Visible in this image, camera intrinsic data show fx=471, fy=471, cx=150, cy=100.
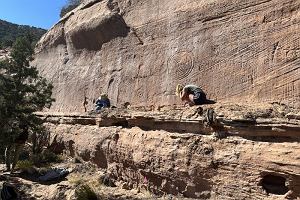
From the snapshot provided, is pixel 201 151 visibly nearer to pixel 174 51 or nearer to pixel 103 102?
pixel 174 51

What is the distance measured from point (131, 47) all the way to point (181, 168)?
6287 mm

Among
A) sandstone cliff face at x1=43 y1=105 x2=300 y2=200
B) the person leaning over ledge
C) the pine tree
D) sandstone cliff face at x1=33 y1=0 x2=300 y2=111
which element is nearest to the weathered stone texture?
sandstone cliff face at x1=43 y1=105 x2=300 y2=200

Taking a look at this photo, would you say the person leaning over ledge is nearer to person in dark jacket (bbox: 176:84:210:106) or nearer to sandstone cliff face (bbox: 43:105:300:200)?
person in dark jacket (bbox: 176:84:210:106)

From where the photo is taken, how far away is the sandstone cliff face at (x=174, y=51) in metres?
11.0

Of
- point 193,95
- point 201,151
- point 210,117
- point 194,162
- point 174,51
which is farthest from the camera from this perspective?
point 174,51

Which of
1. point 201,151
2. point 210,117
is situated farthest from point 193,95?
point 201,151

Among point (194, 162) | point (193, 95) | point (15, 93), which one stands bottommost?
point (194, 162)

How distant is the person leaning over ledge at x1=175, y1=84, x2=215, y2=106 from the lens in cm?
1215

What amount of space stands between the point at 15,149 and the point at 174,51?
22.6 ft

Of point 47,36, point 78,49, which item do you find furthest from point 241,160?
point 47,36

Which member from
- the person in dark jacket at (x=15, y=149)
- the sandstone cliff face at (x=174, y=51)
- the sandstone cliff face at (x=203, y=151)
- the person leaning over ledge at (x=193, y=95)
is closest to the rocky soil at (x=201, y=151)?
the sandstone cliff face at (x=203, y=151)

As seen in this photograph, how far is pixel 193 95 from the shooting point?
12258mm

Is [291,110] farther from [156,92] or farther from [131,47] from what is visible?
[131,47]

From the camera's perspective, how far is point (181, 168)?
36.9 feet
